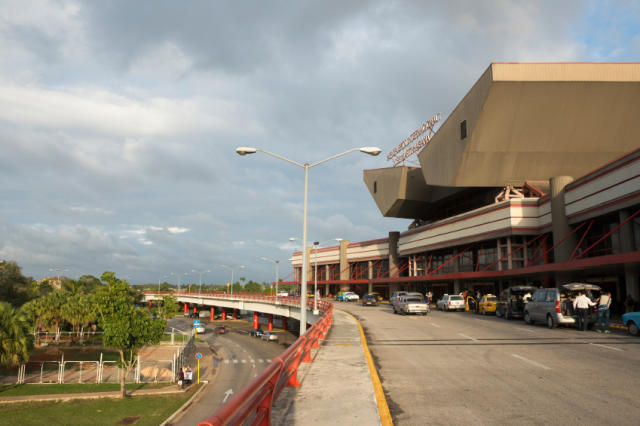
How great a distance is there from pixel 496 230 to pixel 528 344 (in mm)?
36058

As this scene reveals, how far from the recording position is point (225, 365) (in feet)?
183

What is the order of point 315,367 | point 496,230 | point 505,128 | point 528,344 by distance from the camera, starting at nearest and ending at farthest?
point 315,367 → point 528,344 → point 505,128 → point 496,230

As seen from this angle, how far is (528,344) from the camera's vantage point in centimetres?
1656

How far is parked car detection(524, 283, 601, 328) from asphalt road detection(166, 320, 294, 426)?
931 inches

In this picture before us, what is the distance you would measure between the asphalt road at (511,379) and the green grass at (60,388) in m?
33.4

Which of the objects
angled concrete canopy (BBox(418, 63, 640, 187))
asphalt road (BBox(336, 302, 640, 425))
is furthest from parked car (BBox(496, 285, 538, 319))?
angled concrete canopy (BBox(418, 63, 640, 187))

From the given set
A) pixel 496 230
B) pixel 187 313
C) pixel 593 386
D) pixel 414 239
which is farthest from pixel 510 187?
pixel 187 313

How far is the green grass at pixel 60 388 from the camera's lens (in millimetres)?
38334

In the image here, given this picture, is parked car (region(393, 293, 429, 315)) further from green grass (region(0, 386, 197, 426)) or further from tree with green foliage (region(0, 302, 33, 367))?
tree with green foliage (region(0, 302, 33, 367))

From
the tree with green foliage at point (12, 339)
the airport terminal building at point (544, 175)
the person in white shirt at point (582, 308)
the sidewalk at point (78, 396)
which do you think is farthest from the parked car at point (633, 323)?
the tree with green foliage at point (12, 339)

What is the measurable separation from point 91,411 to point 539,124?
46.7 m

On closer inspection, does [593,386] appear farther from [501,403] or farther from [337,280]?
[337,280]

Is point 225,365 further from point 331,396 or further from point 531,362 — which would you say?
point 331,396

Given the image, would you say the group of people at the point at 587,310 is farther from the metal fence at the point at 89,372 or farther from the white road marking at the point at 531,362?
the metal fence at the point at 89,372
